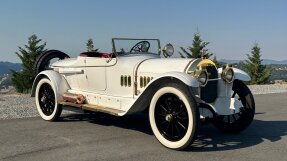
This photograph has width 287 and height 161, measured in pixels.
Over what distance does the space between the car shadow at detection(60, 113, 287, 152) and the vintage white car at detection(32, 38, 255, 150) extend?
0.89ft

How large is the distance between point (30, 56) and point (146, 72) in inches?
1415

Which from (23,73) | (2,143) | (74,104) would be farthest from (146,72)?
(23,73)

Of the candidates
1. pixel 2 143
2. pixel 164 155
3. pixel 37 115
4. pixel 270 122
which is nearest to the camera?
pixel 164 155

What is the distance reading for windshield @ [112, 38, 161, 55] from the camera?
22.4ft

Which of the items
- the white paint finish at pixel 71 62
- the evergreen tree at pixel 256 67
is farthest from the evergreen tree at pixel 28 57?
the white paint finish at pixel 71 62

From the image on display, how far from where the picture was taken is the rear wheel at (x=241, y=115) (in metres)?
6.05

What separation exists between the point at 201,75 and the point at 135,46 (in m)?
2.17

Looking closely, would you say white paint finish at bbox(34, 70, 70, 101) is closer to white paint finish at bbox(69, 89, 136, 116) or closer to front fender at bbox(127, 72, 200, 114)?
white paint finish at bbox(69, 89, 136, 116)

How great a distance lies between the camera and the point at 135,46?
7160 millimetres

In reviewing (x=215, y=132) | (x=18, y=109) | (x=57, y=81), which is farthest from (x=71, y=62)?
(x=215, y=132)

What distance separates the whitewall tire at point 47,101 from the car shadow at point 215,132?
0.95 ft

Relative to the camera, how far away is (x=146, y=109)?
617cm

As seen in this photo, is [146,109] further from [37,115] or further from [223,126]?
[37,115]

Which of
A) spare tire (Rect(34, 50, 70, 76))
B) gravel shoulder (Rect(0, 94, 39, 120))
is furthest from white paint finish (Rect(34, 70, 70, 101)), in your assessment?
gravel shoulder (Rect(0, 94, 39, 120))
